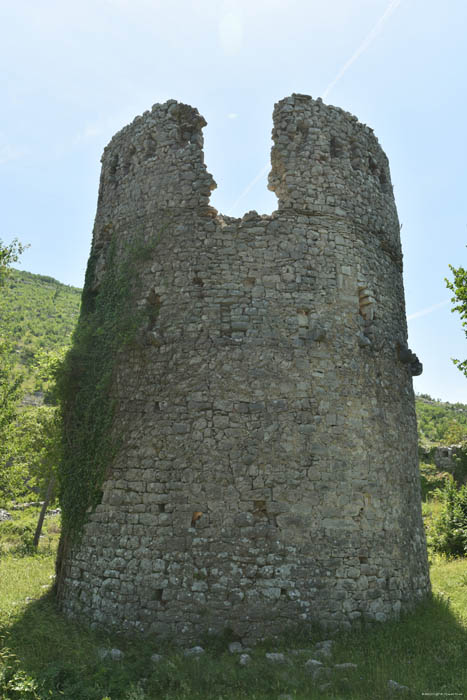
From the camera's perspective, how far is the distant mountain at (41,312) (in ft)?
140

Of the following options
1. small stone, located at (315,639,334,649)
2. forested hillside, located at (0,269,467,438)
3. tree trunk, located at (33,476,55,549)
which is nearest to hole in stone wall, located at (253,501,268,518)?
small stone, located at (315,639,334,649)

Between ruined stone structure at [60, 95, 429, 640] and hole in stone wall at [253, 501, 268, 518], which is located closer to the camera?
ruined stone structure at [60, 95, 429, 640]

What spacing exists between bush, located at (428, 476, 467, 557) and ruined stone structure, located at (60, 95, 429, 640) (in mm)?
5467

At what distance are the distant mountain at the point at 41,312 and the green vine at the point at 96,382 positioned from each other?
26.8 m

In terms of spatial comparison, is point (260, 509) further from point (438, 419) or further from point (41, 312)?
point (41, 312)

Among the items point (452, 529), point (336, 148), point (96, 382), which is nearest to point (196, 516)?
point (96, 382)

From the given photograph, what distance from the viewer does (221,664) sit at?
6.64 m

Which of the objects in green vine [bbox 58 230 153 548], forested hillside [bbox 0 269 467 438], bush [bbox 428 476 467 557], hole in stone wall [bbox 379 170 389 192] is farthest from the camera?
forested hillside [bbox 0 269 467 438]

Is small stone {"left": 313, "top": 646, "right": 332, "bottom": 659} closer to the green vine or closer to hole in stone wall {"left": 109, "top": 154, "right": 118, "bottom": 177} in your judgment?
the green vine

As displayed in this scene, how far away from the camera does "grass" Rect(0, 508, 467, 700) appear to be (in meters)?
6.01

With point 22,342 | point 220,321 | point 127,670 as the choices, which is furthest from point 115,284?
point 22,342

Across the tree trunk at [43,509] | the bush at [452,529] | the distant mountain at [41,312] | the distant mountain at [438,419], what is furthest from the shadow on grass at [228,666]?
the distant mountain at [41,312]

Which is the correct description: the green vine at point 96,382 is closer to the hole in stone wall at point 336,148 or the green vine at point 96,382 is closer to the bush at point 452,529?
the hole in stone wall at point 336,148

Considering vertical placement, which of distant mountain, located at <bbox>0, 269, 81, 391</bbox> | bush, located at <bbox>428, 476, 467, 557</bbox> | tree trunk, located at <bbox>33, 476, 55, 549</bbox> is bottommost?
tree trunk, located at <bbox>33, 476, 55, 549</bbox>
